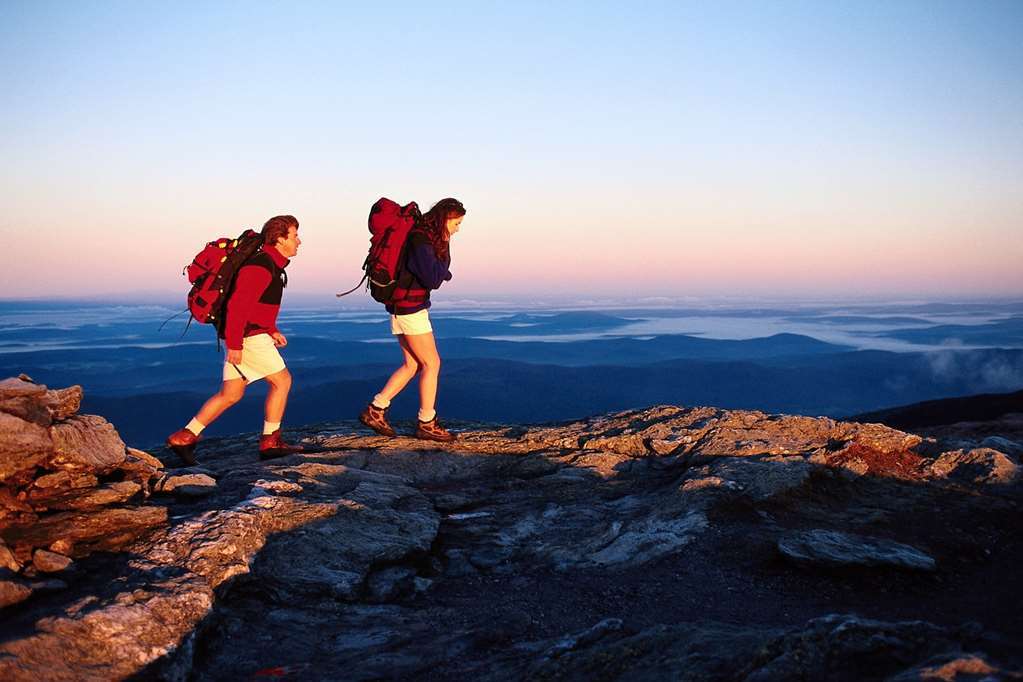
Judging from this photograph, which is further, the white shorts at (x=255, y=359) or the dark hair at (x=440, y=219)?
the dark hair at (x=440, y=219)

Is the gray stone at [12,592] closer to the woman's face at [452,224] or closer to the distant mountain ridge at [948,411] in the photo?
the woman's face at [452,224]

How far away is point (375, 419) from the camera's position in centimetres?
966

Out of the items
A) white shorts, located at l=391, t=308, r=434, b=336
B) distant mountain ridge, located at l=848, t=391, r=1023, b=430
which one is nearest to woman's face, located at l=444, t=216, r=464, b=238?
white shorts, located at l=391, t=308, r=434, b=336

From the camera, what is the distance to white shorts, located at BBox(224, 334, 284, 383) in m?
7.99

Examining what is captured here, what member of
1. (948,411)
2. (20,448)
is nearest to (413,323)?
(20,448)

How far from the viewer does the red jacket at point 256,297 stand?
25.0 ft

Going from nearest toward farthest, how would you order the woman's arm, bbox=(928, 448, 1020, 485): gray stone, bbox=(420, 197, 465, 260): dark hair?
bbox=(928, 448, 1020, 485): gray stone → the woman's arm → bbox=(420, 197, 465, 260): dark hair

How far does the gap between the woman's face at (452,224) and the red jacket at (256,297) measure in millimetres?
1985

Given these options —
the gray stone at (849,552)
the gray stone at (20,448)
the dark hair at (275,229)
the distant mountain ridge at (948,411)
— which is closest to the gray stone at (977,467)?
the gray stone at (849,552)

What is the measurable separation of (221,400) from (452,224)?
11.3ft

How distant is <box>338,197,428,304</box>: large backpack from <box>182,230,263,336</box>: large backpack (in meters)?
1.30

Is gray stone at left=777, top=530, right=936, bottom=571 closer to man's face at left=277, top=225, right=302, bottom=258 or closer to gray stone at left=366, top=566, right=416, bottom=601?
gray stone at left=366, top=566, right=416, bottom=601

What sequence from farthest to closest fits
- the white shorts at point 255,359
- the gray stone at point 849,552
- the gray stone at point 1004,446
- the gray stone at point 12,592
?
the gray stone at point 1004,446 → the white shorts at point 255,359 → the gray stone at point 849,552 → the gray stone at point 12,592

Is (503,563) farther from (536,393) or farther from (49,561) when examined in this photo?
(536,393)
